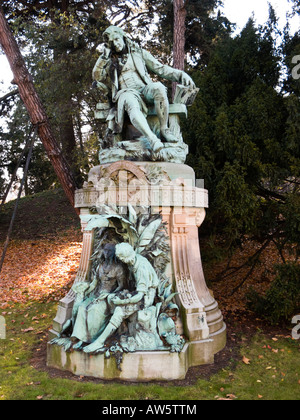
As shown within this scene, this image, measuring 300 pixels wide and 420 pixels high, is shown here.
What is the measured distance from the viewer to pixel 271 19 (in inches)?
275

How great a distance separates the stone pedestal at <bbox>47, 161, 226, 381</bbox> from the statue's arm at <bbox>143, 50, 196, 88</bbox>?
128cm

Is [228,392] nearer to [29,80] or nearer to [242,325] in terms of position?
[242,325]

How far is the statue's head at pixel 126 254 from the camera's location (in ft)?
12.4

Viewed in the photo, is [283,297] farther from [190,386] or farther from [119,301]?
[119,301]

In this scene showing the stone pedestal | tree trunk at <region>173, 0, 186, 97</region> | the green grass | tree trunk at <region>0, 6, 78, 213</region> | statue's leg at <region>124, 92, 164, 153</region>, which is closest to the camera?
A: the green grass

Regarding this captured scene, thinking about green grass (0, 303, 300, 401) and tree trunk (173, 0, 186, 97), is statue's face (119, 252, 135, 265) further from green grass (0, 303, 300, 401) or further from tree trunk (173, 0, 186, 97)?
tree trunk (173, 0, 186, 97)

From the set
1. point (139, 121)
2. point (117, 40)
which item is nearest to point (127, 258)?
point (139, 121)

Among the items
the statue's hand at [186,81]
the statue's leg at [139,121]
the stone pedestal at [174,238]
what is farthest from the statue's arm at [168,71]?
the stone pedestal at [174,238]

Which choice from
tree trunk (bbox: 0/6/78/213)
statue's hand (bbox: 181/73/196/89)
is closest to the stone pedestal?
statue's hand (bbox: 181/73/196/89)

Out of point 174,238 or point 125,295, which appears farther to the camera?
point 174,238

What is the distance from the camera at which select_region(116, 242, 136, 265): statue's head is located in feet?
12.4

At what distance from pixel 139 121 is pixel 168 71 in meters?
1.02

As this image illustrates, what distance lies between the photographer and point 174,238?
4.41 m

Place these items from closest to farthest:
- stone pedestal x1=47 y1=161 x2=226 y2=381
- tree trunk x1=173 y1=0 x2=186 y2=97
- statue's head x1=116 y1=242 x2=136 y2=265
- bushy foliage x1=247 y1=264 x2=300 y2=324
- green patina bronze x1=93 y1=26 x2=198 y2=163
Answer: statue's head x1=116 y1=242 x2=136 y2=265 → stone pedestal x1=47 y1=161 x2=226 y2=381 → green patina bronze x1=93 y1=26 x2=198 y2=163 → bushy foliage x1=247 y1=264 x2=300 y2=324 → tree trunk x1=173 y1=0 x2=186 y2=97
